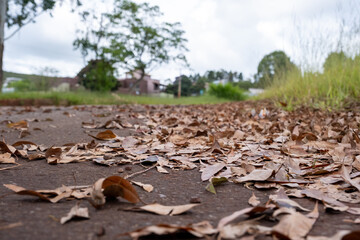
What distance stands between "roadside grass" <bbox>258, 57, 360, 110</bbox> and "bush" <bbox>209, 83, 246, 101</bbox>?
963 centimetres

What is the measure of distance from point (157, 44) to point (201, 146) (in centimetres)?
1756

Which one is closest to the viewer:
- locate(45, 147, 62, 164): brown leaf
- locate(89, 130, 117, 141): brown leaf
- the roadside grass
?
locate(45, 147, 62, 164): brown leaf

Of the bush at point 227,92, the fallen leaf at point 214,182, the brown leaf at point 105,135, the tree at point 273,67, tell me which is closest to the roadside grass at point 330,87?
the tree at point 273,67

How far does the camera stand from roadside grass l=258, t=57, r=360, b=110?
12.7ft

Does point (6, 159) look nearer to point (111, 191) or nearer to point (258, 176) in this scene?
point (111, 191)

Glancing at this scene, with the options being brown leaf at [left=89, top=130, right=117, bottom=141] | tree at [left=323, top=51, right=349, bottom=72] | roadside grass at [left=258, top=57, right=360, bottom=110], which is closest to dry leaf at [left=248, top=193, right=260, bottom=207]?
brown leaf at [left=89, top=130, right=117, bottom=141]

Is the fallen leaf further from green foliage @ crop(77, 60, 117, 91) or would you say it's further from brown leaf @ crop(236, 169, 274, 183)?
green foliage @ crop(77, 60, 117, 91)


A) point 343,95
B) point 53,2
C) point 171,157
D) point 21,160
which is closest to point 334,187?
point 171,157

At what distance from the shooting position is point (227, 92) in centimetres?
1534

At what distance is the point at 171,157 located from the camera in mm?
1563

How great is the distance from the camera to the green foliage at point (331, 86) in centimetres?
389

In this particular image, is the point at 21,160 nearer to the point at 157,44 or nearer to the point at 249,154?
the point at 249,154

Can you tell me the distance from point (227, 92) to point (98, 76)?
6.81 m

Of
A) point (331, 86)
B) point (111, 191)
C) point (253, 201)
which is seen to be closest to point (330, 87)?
point (331, 86)
